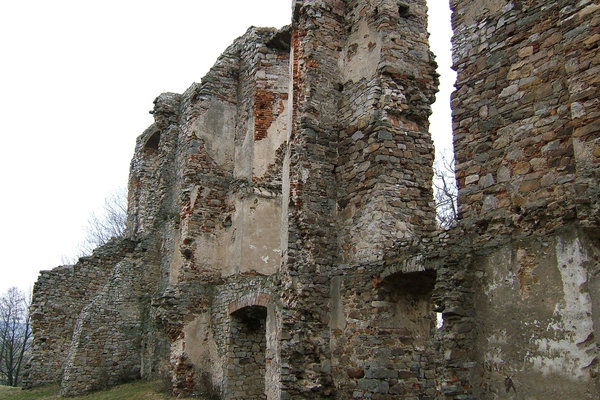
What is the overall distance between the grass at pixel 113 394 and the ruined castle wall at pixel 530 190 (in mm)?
9158

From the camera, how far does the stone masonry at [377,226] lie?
5574mm

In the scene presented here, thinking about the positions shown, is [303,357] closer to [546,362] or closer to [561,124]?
[546,362]

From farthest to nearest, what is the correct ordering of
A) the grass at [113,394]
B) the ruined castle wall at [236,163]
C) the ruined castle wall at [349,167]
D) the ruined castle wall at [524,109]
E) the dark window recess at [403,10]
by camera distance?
1. the grass at [113,394]
2. the ruined castle wall at [236,163]
3. the dark window recess at [403,10]
4. the ruined castle wall at [349,167]
5. the ruined castle wall at [524,109]

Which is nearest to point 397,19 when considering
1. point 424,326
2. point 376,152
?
point 376,152

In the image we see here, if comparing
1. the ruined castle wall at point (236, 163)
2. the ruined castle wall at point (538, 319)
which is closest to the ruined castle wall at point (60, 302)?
the ruined castle wall at point (236, 163)

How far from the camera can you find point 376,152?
8.62 metres

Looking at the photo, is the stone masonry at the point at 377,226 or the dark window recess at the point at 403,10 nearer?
the stone masonry at the point at 377,226

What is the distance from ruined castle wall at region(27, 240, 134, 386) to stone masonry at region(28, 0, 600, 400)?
0.74 feet

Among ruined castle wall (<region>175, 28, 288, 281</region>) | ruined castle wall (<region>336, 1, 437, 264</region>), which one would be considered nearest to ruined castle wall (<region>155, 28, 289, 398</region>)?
ruined castle wall (<region>175, 28, 288, 281</region>)

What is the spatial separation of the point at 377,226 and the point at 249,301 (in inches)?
169

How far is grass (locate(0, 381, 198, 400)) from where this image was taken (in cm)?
1352

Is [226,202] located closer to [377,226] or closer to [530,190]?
[377,226]

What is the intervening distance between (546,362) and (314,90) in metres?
5.81

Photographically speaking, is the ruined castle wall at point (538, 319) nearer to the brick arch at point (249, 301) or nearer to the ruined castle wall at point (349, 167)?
the ruined castle wall at point (349, 167)
